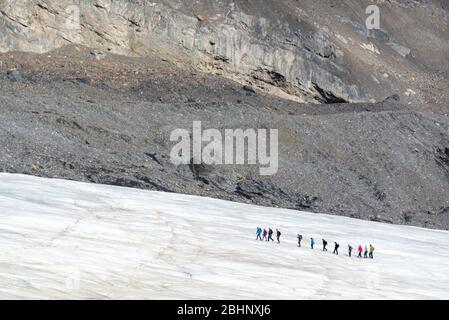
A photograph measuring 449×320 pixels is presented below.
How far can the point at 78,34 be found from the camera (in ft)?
150

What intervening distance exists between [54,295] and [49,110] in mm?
20510

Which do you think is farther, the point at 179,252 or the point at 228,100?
the point at 228,100

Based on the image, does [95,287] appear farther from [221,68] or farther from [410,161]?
[221,68]

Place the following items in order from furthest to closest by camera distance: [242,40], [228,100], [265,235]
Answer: [242,40]
[228,100]
[265,235]

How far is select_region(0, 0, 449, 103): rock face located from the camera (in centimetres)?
4500

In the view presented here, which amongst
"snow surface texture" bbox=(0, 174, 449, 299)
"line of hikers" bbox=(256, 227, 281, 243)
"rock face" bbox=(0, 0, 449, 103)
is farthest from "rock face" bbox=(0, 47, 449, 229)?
"line of hikers" bbox=(256, 227, 281, 243)

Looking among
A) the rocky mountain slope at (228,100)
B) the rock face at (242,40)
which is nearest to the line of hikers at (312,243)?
the rocky mountain slope at (228,100)

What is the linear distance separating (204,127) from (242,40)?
1353cm

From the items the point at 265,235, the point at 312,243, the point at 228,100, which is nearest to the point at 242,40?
the point at 228,100

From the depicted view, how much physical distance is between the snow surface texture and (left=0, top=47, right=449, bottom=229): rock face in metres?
3.46

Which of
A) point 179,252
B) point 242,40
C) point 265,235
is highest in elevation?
point 242,40

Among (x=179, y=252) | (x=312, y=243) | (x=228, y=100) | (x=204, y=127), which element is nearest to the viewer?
(x=179, y=252)

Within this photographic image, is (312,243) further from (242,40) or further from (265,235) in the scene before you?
(242,40)

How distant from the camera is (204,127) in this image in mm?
37625
